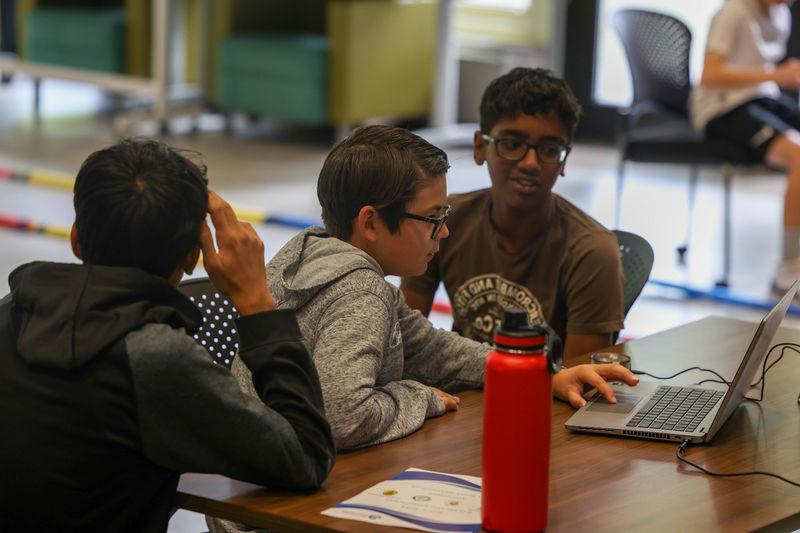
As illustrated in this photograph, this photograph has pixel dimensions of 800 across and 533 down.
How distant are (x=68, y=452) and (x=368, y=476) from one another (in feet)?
1.25

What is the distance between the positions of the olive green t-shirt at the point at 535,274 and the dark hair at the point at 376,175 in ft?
2.05

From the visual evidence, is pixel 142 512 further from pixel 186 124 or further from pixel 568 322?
pixel 186 124

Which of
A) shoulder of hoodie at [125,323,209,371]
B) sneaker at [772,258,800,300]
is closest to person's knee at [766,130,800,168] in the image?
sneaker at [772,258,800,300]

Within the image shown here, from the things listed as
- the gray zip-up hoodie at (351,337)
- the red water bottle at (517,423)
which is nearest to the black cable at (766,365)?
the gray zip-up hoodie at (351,337)

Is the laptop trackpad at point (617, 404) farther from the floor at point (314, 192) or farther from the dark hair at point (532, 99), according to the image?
the floor at point (314, 192)

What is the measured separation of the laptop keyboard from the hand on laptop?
0.06 m

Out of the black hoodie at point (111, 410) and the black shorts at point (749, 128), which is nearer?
the black hoodie at point (111, 410)

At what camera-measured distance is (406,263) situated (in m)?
2.01

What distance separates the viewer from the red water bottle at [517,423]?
1456 mm

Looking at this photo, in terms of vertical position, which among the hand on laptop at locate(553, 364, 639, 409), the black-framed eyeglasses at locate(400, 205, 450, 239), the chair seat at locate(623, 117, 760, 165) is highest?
the black-framed eyeglasses at locate(400, 205, 450, 239)

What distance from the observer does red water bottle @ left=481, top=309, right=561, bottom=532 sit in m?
1.46

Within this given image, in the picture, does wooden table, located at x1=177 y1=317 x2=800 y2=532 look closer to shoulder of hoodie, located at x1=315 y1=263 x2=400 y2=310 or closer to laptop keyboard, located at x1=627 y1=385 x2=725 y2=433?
laptop keyboard, located at x1=627 y1=385 x2=725 y2=433

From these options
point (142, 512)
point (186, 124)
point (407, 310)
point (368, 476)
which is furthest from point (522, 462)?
point (186, 124)

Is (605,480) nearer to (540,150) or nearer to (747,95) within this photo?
(540,150)
